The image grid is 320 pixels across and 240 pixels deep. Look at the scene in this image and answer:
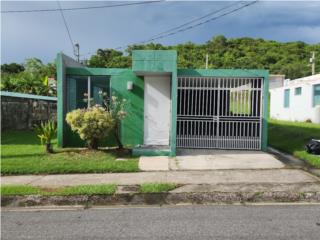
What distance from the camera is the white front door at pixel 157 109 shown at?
12719 mm

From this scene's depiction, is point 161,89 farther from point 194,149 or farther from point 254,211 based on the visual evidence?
point 254,211

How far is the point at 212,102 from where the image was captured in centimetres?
1298

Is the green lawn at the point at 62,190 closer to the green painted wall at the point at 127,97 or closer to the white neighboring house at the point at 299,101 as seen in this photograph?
the green painted wall at the point at 127,97

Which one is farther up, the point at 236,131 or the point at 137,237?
the point at 236,131

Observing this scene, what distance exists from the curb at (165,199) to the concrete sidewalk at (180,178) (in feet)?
→ 2.89

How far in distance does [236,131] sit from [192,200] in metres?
6.40

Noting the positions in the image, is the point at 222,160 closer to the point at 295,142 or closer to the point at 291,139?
the point at 295,142

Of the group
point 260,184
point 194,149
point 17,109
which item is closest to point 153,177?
point 260,184

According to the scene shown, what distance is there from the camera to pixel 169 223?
568cm

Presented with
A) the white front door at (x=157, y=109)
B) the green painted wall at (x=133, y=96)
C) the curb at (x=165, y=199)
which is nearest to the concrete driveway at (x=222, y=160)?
A: the white front door at (x=157, y=109)

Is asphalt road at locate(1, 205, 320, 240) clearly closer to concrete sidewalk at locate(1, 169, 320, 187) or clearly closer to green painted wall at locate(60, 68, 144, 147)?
concrete sidewalk at locate(1, 169, 320, 187)

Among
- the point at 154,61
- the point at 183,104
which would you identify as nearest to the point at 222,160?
the point at 183,104

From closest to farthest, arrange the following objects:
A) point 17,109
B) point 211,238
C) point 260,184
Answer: point 211,238 → point 260,184 → point 17,109

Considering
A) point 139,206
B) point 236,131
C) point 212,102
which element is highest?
point 212,102
